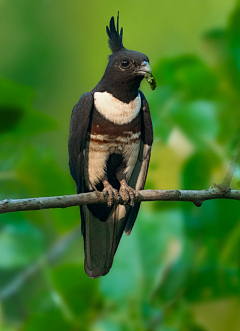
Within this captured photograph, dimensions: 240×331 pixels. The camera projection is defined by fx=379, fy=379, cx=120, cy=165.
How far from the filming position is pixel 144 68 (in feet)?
7.60

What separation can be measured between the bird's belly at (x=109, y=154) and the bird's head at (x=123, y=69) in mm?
272

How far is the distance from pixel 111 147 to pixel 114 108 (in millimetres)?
248

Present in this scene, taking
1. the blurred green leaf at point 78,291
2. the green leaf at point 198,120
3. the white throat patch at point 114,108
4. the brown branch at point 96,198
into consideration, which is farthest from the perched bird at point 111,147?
the green leaf at point 198,120

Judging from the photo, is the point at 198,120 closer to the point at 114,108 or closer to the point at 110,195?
the point at 114,108

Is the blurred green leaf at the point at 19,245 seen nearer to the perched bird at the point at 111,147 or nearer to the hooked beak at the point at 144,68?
the perched bird at the point at 111,147

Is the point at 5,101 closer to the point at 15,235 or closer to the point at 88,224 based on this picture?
the point at 15,235

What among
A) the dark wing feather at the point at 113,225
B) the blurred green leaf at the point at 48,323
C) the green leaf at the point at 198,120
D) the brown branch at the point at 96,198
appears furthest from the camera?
the green leaf at the point at 198,120

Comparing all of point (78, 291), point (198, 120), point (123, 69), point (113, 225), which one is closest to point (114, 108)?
point (123, 69)

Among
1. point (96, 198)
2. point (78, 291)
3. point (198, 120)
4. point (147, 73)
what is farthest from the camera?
point (198, 120)

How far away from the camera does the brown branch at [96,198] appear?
189 centimetres

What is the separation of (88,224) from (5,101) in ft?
5.80

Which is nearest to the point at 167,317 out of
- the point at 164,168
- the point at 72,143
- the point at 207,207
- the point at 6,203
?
the point at 207,207

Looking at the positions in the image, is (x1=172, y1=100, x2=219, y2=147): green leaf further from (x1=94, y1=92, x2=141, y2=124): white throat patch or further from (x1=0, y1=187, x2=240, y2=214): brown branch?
(x1=0, y1=187, x2=240, y2=214): brown branch

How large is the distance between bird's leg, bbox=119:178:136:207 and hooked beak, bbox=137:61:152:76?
72 cm
